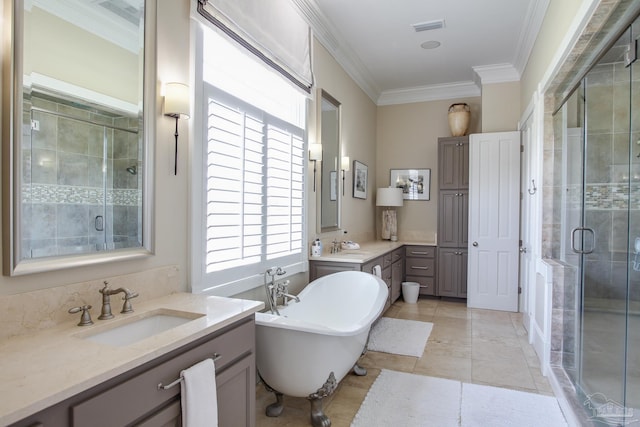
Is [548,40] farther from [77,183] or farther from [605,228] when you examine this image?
[77,183]

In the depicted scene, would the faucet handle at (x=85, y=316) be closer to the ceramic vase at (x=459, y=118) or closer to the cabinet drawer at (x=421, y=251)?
the cabinet drawer at (x=421, y=251)

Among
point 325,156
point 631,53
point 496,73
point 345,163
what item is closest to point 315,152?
point 325,156

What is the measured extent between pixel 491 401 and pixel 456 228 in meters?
3.13

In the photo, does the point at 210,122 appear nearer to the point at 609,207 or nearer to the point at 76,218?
the point at 76,218

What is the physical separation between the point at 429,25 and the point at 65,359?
4.16m

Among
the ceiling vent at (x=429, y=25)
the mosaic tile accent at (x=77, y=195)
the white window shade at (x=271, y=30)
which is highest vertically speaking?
the ceiling vent at (x=429, y=25)

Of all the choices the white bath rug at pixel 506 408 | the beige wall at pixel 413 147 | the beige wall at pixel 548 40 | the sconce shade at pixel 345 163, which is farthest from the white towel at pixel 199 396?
the beige wall at pixel 413 147

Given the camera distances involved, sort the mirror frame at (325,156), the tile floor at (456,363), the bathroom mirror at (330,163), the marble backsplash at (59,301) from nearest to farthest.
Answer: the marble backsplash at (59,301) → the tile floor at (456,363) → the mirror frame at (325,156) → the bathroom mirror at (330,163)

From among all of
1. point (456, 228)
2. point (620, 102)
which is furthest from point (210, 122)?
point (456, 228)

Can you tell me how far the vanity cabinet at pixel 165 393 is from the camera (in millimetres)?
993

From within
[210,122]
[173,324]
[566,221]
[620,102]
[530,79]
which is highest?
[530,79]

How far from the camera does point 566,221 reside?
318 centimetres

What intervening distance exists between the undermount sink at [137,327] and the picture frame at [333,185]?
8.77ft

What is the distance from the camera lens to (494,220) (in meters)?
4.98
